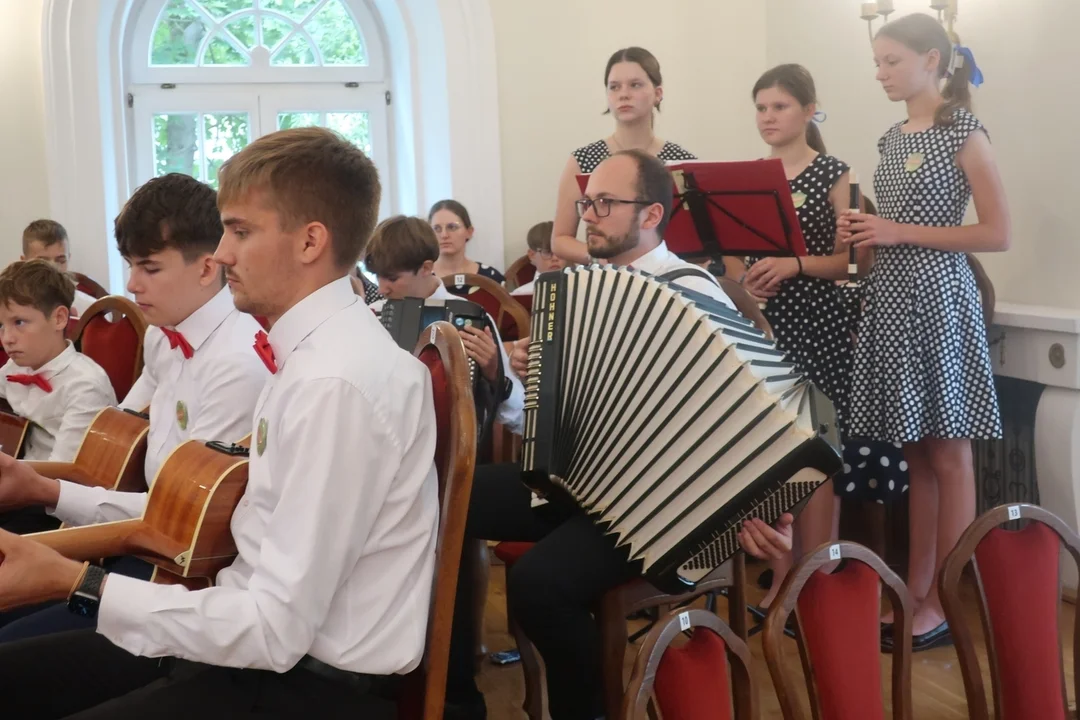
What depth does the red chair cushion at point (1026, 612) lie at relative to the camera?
1618 mm

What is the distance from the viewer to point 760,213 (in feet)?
9.24

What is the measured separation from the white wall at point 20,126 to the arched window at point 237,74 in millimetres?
697

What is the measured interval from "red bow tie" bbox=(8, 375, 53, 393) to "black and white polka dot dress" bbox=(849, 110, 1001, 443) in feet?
7.02

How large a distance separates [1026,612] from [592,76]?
422 centimetres

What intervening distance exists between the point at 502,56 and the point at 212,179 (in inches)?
69.8

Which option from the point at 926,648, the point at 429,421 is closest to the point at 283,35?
the point at 926,648

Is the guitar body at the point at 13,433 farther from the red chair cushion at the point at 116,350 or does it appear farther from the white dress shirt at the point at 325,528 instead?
the white dress shirt at the point at 325,528

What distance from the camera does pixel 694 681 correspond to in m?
1.28

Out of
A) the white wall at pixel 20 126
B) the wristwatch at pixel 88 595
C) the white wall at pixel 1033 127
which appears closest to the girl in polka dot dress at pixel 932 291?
the white wall at pixel 1033 127

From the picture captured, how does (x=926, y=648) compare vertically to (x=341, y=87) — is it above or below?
below

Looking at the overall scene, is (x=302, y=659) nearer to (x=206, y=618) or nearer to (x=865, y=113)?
(x=206, y=618)

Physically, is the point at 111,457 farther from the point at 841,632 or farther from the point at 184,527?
the point at 841,632

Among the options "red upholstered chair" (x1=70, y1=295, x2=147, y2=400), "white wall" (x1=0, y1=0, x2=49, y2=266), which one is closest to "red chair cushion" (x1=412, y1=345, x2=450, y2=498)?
"red upholstered chair" (x1=70, y1=295, x2=147, y2=400)

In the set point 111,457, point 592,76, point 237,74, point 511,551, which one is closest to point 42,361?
point 111,457
